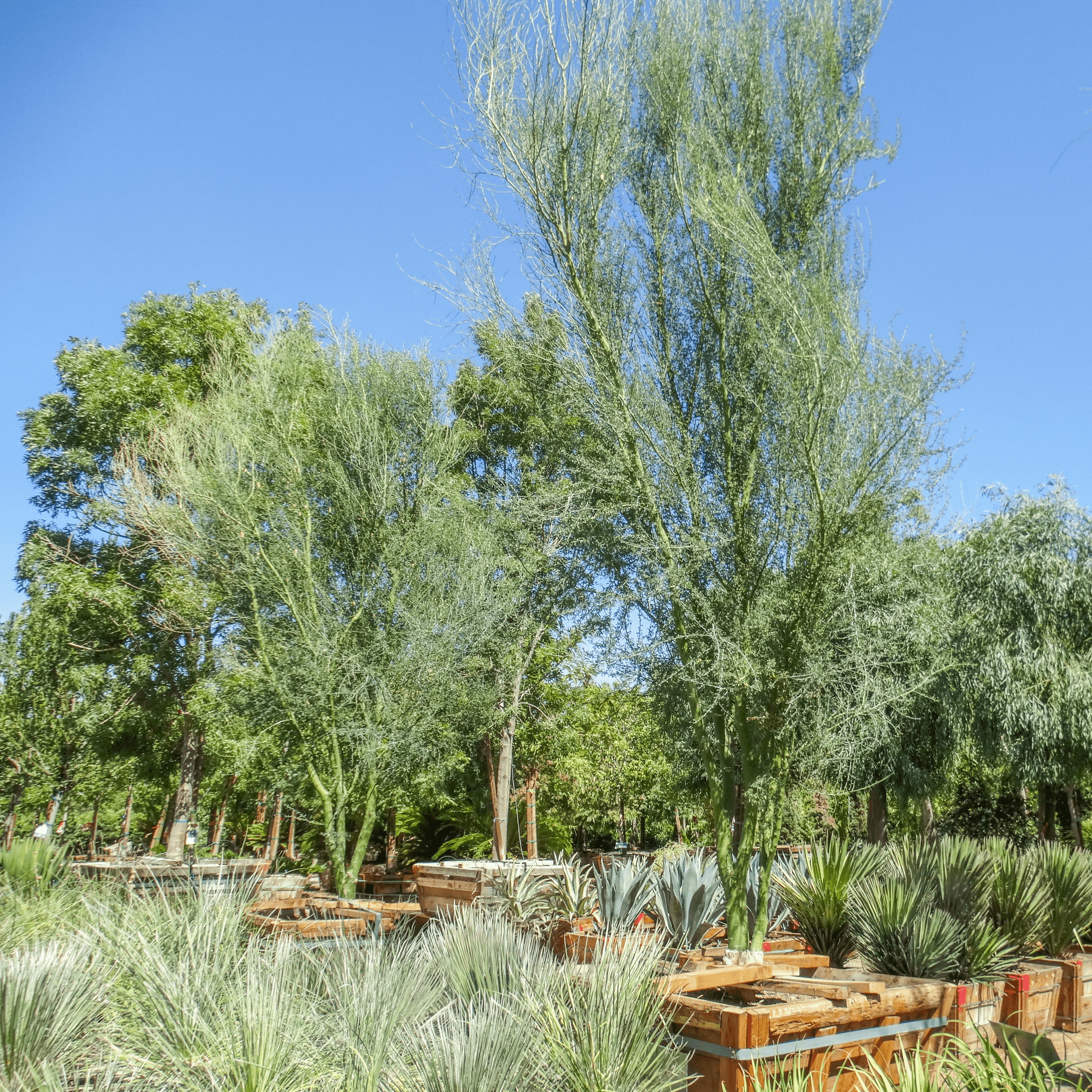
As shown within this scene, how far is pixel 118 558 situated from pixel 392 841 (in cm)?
946

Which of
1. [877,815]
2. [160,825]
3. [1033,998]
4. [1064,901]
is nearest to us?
[1033,998]

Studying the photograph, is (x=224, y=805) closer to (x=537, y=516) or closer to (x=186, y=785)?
(x=186, y=785)

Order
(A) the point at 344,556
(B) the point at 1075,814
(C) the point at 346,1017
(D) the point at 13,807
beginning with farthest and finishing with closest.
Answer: (D) the point at 13,807, (B) the point at 1075,814, (A) the point at 344,556, (C) the point at 346,1017

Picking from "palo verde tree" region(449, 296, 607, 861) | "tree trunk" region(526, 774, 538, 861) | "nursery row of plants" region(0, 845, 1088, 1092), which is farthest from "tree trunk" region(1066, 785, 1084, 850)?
"nursery row of plants" region(0, 845, 1088, 1092)

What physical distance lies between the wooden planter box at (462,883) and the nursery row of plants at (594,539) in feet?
4.06

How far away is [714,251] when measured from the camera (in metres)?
7.32

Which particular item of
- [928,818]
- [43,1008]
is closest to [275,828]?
[928,818]

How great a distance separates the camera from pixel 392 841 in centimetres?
2088

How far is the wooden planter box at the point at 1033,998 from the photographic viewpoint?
6309mm

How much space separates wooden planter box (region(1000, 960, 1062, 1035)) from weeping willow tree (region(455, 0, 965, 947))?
1975 millimetres

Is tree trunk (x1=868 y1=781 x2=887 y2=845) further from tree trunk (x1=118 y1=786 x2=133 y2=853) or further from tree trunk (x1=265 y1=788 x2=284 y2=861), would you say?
tree trunk (x1=118 y1=786 x2=133 y2=853)

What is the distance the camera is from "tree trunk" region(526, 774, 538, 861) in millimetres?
17938

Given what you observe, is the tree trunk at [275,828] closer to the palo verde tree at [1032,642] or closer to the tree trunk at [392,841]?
the tree trunk at [392,841]

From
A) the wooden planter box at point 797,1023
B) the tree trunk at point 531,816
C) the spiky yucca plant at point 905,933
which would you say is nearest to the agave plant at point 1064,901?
the spiky yucca plant at point 905,933
